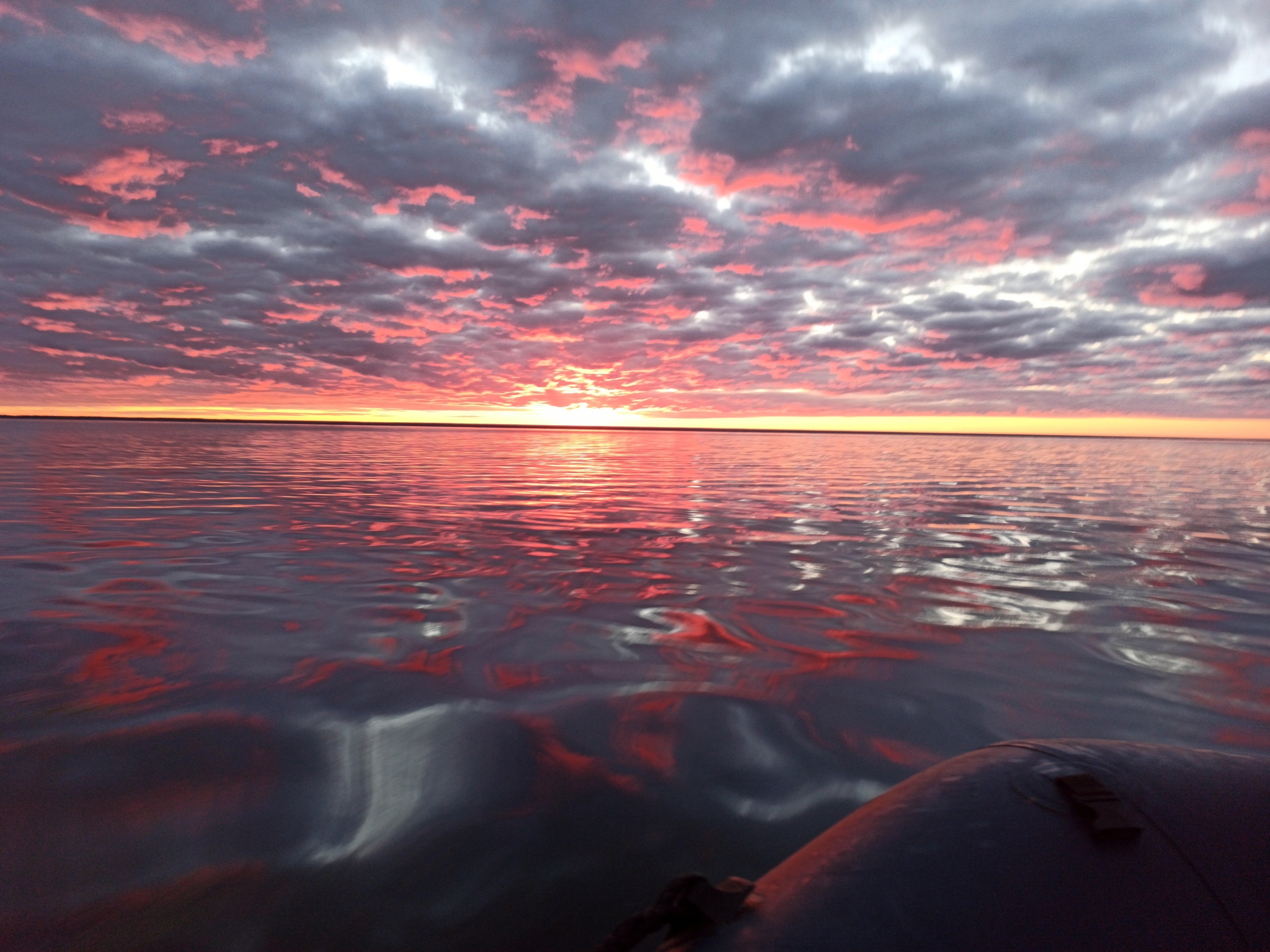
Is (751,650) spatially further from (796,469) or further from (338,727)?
(796,469)

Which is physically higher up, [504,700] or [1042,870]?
[1042,870]

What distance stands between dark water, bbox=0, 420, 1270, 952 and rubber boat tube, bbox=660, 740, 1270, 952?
0.73 m

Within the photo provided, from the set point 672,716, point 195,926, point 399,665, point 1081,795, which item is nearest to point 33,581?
point 399,665

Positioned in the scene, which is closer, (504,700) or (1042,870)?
(1042,870)

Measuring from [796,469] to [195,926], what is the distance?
2177cm

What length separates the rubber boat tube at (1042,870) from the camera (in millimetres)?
1162

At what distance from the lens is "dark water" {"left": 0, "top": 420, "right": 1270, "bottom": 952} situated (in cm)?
188

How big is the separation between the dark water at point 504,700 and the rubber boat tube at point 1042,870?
73 cm

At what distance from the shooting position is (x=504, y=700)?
3156mm

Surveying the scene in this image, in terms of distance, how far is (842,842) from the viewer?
1480 millimetres

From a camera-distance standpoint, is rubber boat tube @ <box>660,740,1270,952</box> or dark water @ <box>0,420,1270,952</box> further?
dark water @ <box>0,420,1270,952</box>

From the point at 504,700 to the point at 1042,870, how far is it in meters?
2.49

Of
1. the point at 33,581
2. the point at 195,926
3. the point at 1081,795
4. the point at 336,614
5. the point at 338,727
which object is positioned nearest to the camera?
the point at 1081,795

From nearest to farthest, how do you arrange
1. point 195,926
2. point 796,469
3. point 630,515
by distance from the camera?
point 195,926
point 630,515
point 796,469
